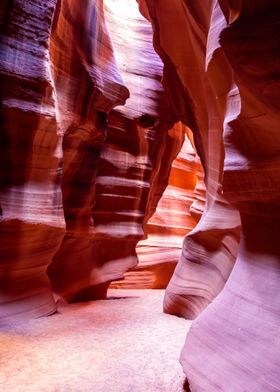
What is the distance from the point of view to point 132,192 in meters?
7.71

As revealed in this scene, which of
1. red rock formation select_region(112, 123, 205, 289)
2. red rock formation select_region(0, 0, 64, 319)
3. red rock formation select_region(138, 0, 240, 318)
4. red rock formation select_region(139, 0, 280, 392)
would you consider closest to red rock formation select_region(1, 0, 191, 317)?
red rock formation select_region(0, 0, 64, 319)

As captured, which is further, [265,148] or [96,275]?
[96,275]

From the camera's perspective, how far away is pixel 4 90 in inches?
181

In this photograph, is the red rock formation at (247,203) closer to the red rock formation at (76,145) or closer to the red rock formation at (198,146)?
the red rock formation at (198,146)

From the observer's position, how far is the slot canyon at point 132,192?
2.37m

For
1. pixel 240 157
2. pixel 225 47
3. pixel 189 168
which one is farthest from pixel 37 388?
pixel 189 168

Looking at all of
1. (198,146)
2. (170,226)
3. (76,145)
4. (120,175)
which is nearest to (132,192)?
(120,175)

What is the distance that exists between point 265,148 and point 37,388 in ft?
6.59

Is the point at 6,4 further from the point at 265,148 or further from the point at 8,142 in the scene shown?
the point at 265,148

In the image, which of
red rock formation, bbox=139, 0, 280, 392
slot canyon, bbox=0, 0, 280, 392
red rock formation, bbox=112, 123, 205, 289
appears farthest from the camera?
red rock formation, bbox=112, 123, 205, 289

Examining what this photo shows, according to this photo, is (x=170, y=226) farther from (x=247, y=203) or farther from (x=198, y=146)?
(x=247, y=203)

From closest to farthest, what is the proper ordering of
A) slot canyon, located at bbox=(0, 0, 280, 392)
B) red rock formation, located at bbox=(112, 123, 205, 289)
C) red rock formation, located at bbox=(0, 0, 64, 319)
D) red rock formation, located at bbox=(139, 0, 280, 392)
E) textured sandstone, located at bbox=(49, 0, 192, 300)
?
red rock formation, located at bbox=(139, 0, 280, 392), slot canyon, located at bbox=(0, 0, 280, 392), red rock formation, located at bbox=(0, 0, 64, 319), textured sandstone, located at bbox=(49, 0, 192, 300), red rock formation, located at bbox=(112, 123, 205, 289)

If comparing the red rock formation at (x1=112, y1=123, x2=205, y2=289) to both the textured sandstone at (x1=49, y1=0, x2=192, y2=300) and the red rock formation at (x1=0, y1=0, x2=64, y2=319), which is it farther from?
the red rock formation at (x1=0, y1=0, x2=64, y2=319)

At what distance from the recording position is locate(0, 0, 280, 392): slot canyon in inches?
93.4
